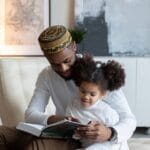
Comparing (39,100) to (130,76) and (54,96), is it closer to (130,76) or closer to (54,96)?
(54,96)

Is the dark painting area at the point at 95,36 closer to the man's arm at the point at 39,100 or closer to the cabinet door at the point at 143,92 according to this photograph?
the cabinet door at the point at 143,92

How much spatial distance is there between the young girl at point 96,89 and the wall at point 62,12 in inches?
79.5

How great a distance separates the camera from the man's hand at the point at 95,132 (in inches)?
55.8

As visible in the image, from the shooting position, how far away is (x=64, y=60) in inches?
62.9

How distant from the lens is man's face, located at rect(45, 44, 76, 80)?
1578 millimetres

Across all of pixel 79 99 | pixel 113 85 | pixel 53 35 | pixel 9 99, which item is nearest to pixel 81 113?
pixel 79 99

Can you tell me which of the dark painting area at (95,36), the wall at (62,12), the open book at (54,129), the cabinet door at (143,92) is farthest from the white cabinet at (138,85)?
the open book at (54,129)

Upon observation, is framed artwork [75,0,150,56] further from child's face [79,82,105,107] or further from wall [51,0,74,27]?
child's face [79,82,105,107]

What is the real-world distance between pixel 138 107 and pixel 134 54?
18.3 inches

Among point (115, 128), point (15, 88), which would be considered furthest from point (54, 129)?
point (15, 88)

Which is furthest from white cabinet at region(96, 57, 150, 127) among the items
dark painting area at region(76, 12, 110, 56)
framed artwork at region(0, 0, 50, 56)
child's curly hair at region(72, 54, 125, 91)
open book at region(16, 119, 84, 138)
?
open book at region(16, 119, 84, 138)

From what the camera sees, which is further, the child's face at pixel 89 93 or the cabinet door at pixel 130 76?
the cabinet door at pixel 130 76

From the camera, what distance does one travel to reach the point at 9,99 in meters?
2.18

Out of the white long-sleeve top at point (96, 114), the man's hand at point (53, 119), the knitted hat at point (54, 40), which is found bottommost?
the man's hand at point (53, 119)
